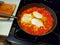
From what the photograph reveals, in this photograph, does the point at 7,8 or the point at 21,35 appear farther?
the point at 7,8

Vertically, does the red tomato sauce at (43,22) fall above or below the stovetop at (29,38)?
above

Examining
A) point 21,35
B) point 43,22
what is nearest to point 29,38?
A: point 21,35

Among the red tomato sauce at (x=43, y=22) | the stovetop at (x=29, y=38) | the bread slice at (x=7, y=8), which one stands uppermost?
the bread slice at (x=7, y=8)

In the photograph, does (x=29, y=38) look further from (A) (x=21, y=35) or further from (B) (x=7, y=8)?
(B) (x=7, y=8)

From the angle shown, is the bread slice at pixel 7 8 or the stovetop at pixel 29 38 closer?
the stovetop at pixel 29 38

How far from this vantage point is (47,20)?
0.97 meters

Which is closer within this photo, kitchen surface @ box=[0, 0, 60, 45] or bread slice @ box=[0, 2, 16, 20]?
kitchen surface @ box=[0, 0, 60, 45]

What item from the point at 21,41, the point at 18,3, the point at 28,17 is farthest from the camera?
the point at 18,3

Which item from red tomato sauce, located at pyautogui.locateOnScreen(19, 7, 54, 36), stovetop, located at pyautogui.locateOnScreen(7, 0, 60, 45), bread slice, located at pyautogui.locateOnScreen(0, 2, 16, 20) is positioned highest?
bread slice, located at pyautogui.locateOnScreen(0, 2, 16, 20)

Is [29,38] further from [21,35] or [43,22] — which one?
[43,22]

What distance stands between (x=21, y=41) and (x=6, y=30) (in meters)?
0.11

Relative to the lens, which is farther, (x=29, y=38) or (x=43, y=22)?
(x=43, y=22)

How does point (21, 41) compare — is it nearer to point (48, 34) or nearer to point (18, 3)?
point (48, 34)

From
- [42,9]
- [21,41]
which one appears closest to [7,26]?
[21,41]
